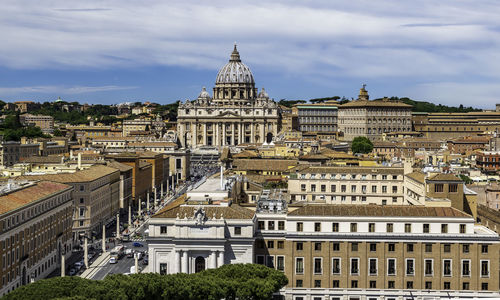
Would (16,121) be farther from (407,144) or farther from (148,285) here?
(148,285)

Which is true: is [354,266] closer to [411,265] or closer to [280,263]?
[411,265]

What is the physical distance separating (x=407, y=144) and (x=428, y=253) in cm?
9614

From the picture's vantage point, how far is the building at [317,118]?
18988 cm

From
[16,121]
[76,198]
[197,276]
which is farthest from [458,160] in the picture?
[16,121]

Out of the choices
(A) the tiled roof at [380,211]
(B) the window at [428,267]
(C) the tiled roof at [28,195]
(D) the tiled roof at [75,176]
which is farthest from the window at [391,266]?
(D) the tiled roof at [75,176]

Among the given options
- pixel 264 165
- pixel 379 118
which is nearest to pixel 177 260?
pixel 264 165

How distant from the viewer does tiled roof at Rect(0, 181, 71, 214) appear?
148 ft

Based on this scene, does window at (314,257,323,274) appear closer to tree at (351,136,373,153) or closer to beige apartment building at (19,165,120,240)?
beige apartment building at (19,165,120,240)

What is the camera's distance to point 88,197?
219ft

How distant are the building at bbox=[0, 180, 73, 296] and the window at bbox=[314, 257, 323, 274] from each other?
53.2ft

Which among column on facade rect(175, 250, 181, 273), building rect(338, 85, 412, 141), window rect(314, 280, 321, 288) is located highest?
building rect(338, 85, 412, 141)

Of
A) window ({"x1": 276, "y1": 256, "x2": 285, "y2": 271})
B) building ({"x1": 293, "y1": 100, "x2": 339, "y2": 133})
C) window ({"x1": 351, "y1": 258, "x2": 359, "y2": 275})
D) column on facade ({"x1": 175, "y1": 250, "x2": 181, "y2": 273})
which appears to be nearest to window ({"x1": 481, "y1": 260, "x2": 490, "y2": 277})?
window ({"x1": 351, "y1": 258, "x2": 359, "y2": 275})

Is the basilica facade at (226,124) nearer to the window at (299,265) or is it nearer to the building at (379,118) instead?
the building at (379,118)

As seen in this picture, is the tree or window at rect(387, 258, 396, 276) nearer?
window at rect(387, 258, 396, 276)
